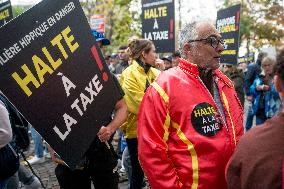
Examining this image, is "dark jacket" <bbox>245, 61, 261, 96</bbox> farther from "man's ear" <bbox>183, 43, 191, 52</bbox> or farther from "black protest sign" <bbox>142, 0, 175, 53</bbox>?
"man's ear" <bbox>183, 43, 191, 52</bbox>

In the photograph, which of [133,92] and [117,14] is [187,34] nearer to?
[133,92]

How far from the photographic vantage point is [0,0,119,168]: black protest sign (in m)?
1.81

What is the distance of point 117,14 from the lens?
2416 centimetres

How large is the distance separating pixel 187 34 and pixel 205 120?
627 millimetres

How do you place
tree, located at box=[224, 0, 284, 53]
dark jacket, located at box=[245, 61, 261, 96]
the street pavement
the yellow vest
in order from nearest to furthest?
the yellow vest < the street pavement < dark jacket, located at box=[245, 61, 261, 96] < tree, located at box=[224, 0, 284, 53]

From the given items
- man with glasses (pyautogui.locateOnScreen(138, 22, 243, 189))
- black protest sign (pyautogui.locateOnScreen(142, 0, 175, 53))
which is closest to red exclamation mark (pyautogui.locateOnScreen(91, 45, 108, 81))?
man with glasses (pyautogui.locateOnScreen(138, 22, 243, 189))

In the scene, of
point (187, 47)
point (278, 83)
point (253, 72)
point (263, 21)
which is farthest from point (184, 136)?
point (263, 21)

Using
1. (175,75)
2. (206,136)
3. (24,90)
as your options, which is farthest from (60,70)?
(206,136)

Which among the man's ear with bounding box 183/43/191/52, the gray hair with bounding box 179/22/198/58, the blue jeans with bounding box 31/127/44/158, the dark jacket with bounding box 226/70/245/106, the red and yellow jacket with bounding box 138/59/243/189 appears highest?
the gray hair with bounding box 179/22/198/58

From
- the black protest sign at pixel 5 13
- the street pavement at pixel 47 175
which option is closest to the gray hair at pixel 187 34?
the street pavement at pixel 47 175

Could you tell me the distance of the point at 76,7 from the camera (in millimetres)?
2201

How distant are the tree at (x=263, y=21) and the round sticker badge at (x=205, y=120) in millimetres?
35820

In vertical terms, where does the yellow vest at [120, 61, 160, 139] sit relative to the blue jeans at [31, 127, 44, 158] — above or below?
above

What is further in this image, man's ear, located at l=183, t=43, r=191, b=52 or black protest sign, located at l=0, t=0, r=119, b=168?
man's ear, located at l=183, t=43, r=191, b=52
